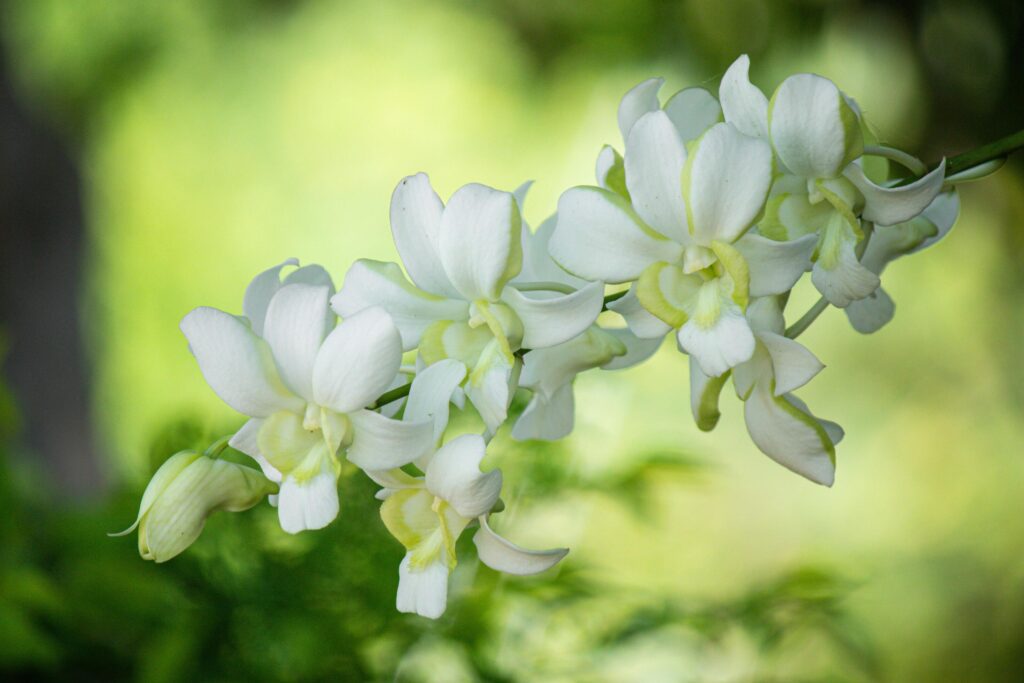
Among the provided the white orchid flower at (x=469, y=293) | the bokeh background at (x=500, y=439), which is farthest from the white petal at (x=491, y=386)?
the bokeh background at (x=500, y=439)

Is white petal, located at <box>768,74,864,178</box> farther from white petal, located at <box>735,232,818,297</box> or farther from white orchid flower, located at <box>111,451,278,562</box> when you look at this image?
white orchid flower, located at <box>111,451,278,562</box>

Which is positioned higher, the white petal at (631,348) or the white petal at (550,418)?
the white petal at (631,348)

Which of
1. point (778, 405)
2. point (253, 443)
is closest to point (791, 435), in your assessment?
point (778, 405)

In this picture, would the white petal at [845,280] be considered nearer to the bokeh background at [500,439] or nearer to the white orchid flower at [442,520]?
the white orchid flower at [442,520]

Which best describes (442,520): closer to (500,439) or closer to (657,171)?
(657,171)

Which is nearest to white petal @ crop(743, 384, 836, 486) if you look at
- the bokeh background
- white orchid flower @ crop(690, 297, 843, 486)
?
white orchid flower @ crop(690, 297, 843, 486)
